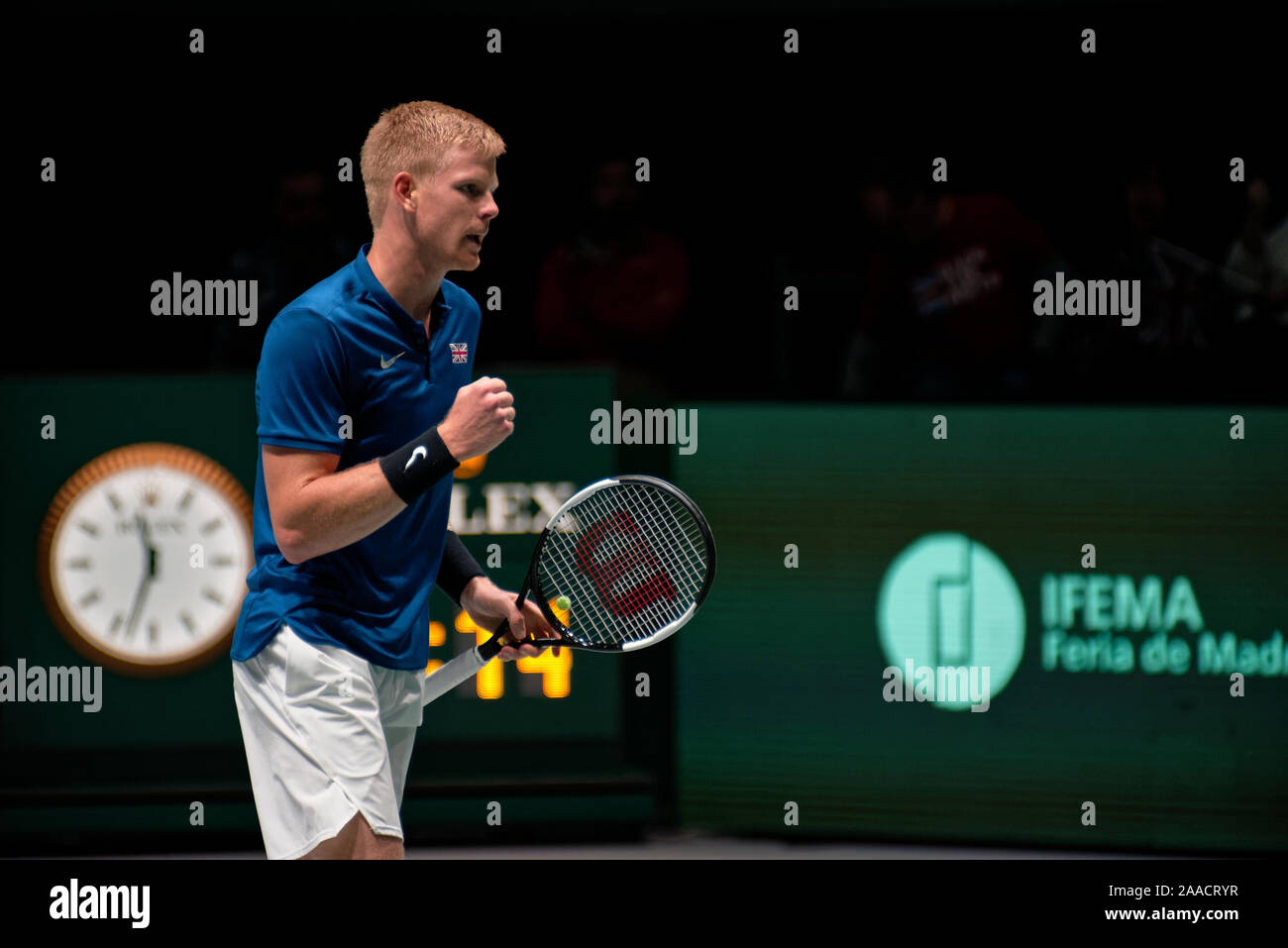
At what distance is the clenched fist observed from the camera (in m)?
3.17

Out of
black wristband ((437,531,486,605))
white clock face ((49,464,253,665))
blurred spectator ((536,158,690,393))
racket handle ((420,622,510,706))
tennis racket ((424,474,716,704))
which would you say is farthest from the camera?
blurred spectator ((536,158,690,393))

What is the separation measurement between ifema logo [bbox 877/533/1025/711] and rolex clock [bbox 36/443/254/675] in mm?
2100

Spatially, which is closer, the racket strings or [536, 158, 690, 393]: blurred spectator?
the racket strings

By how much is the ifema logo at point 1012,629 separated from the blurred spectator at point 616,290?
4.49ft

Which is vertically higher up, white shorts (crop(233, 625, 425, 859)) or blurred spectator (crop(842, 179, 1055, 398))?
blurred spectator (crop(842, 179, 1055, 398))

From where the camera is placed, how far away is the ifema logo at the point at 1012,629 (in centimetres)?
603

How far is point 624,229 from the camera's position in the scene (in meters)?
7.14

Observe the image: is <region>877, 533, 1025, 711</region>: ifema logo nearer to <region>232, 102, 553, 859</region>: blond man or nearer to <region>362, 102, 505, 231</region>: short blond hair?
<region>232, 102, 553, 859</region>: blond man

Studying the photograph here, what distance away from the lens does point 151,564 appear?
600 cm
